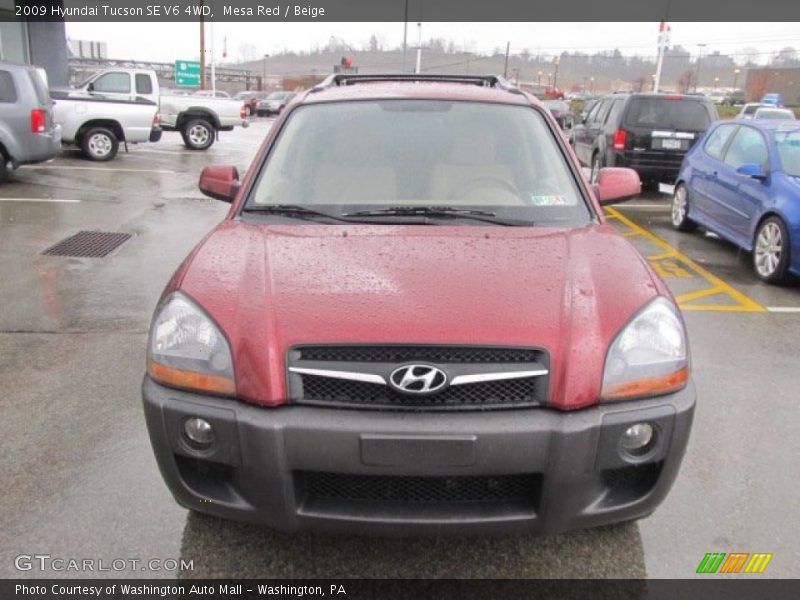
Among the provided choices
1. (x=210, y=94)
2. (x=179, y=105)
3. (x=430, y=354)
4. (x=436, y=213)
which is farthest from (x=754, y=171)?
(x=210, y=94)

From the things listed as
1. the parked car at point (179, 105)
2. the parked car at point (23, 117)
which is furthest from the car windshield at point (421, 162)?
the parked car at point (179, 105)

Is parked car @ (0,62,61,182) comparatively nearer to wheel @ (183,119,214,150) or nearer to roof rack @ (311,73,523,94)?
wheel @ (183,119,214,150)

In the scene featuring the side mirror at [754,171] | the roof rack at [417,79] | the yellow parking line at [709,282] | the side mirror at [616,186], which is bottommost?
the yellow parking line at [709,282]

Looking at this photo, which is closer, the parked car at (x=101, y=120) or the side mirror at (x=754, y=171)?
the side mirror at (x=754, y=171)

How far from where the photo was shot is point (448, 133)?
3551mm

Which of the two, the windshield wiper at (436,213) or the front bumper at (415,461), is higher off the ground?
the windshield wiper at (436,213)

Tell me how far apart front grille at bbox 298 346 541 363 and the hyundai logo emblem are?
0.15 feet

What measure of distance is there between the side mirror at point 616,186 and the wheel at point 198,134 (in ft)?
53.7

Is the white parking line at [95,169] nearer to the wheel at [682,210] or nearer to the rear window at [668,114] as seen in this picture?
the rear window at [668,114]

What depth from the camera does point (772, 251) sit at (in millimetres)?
6719

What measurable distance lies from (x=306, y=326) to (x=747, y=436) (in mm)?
2662

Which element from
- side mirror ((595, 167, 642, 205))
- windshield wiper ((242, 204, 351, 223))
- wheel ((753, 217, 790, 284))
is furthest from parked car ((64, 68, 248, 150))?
side mirror ((595, 167, 642, 205))

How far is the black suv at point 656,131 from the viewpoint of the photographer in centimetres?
1200

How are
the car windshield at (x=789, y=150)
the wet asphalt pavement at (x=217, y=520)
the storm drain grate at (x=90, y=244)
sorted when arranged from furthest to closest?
the storm drain grate at (x=90, y=244)
the car windshield at (x=789, y=150)
the wet asphalt pavement at (x=217, y=520)
